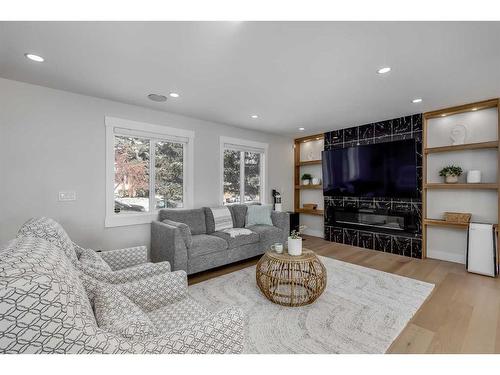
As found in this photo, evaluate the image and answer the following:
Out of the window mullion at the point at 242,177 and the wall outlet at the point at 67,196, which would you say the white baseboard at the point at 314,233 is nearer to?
the window mullion at the point at 242,177

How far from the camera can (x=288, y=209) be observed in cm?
584

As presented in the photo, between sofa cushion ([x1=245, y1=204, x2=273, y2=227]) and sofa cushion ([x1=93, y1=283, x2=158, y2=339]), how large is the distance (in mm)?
3087

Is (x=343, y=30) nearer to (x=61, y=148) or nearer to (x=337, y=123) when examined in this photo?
(x=337, y=123)

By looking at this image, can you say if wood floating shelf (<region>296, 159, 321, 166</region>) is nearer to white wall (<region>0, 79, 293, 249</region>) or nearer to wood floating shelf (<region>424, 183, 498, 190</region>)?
wood floating shelf (<region>424, 183, 498, 190</region>)

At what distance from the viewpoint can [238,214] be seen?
4.29 metres

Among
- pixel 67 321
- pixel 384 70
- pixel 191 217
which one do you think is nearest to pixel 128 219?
pixel 191 217

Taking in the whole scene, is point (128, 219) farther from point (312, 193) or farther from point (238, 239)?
point (312, 193)

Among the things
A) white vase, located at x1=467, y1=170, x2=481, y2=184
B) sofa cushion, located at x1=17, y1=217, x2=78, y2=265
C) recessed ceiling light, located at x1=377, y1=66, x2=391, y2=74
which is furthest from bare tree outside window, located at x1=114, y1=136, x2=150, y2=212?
white vase, located at x1=467, y1=170, x2=481, y2=184

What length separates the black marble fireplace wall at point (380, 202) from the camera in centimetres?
403

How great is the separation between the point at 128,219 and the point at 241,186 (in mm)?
2250

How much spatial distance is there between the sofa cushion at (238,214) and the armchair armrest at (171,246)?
4.38 ft

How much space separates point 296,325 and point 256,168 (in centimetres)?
360

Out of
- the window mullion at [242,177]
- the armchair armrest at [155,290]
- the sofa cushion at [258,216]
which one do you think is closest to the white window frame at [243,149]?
the window mullion at [242,177]

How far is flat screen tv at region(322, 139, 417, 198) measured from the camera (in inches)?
160
